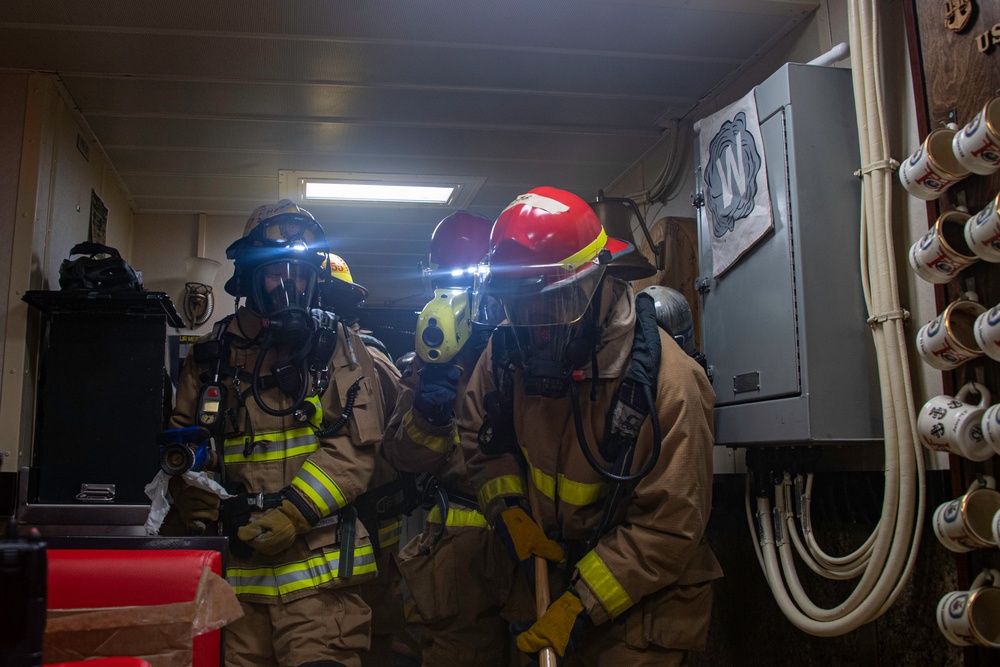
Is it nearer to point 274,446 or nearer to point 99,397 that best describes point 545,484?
point 274,446

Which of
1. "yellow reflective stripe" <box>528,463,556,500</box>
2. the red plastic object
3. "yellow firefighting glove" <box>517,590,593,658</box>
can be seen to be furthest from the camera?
"yellow reflective stripe" <box>528,463,556,500</box>

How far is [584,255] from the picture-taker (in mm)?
2871

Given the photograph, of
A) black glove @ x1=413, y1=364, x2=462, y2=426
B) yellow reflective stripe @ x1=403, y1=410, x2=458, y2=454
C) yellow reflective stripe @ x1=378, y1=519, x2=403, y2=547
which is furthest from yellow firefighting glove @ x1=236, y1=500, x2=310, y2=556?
yellow reflective stripe @ x1=378, y1=519, x2=403, y2=547

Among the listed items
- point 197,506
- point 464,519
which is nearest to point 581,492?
point 464,519

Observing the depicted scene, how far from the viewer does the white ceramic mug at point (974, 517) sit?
6.37 feet

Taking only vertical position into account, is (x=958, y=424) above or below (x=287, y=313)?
below

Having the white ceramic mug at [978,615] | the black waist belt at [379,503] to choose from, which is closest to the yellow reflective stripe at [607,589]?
the white ceramic mug at [978,615]

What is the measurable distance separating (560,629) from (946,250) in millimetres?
1552

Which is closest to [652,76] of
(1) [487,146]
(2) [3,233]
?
(1) [487,146]

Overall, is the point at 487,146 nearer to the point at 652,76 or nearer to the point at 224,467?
the point at 652,76

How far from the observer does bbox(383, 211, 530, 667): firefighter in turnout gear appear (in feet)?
10.0

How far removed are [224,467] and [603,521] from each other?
63.0 inches

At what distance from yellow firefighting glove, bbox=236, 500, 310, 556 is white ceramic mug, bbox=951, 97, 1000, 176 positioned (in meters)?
2.50

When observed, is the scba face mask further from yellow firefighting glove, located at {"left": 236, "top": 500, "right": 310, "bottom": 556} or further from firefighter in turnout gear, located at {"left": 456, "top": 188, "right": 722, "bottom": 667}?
firefighter in turnout gear, located at {"left": 456, "top": 188, "right": 722, "bottom": 667}
